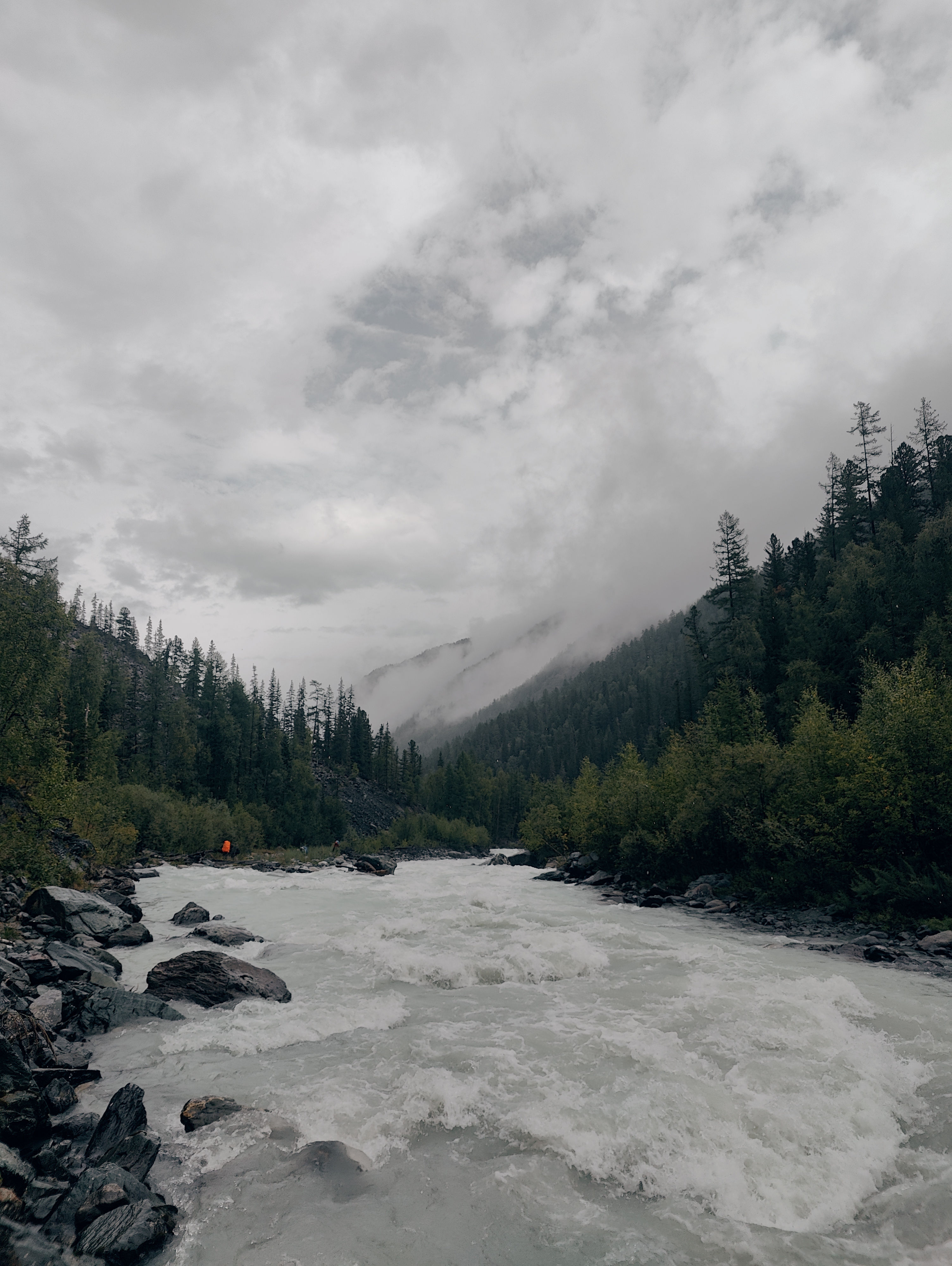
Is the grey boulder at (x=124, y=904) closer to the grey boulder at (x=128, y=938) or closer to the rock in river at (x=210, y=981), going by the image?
the grey boulder at (x=128, y=938)

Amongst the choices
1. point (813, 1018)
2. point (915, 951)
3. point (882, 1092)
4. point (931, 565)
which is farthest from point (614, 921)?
point (931, 565)

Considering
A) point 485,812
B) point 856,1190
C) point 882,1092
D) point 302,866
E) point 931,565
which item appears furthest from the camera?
point 485,812

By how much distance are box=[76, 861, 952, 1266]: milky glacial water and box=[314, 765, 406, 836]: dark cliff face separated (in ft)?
300

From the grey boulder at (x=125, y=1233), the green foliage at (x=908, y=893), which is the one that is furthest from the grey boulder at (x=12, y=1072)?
the green foliage at (x=908, y=893)

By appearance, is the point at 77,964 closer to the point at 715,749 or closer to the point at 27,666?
the point at 27,666

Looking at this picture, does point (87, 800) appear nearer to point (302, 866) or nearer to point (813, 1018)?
point (302, 866)

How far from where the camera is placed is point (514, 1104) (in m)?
9.25

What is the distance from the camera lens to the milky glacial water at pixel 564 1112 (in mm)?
6445

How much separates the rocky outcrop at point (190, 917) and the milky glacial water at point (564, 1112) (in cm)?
796

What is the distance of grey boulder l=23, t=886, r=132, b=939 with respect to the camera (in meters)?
19.4

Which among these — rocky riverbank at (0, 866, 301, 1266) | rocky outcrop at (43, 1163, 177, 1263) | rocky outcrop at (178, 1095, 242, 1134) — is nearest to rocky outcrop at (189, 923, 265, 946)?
rocky riverbank at (0, 866, 301, 1266)

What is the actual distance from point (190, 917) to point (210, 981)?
12.1m

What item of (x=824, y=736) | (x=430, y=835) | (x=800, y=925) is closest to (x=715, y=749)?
(x=824, y=736)

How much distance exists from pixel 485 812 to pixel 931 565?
319ft
